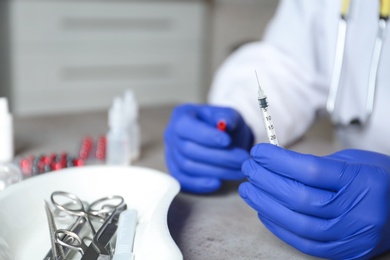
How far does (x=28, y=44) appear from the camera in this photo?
2125 mm

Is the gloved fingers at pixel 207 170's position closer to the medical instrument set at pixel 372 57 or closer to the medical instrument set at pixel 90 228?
the medical instrument set at pixel 90 228

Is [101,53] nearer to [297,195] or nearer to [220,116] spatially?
[220,116]

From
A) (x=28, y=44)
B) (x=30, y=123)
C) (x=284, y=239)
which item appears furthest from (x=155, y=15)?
(x=284, y=239)

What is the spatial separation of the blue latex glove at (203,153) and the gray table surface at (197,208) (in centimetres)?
2

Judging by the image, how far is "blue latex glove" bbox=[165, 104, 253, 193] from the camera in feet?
2.35

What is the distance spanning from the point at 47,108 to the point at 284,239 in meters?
1.85

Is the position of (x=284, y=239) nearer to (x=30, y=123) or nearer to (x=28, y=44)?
(x=30, y=123)

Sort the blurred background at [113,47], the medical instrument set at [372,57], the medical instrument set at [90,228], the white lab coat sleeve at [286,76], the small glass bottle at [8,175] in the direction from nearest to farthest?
the medical instrument set at [90,228] < the small glass bottle at [8,175] < the medical instrument set at [372,57] < the white lab coat sleeve at [286,76] < the blurred background at [113,47]

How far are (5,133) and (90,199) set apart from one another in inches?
10.6

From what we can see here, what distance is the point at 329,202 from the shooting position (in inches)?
20.0

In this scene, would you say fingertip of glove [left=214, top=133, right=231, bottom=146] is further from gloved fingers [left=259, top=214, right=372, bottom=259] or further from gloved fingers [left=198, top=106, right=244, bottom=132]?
gloved fingers [left=259, top=214, right=372, bottom=259]

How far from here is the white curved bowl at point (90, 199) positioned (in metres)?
0.51

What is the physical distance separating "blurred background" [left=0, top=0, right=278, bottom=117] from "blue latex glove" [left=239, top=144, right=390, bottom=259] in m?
1.53

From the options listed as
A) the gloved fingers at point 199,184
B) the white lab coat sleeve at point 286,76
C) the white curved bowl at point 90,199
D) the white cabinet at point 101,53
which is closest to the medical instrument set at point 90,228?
the white curved bowl at point 90,199
